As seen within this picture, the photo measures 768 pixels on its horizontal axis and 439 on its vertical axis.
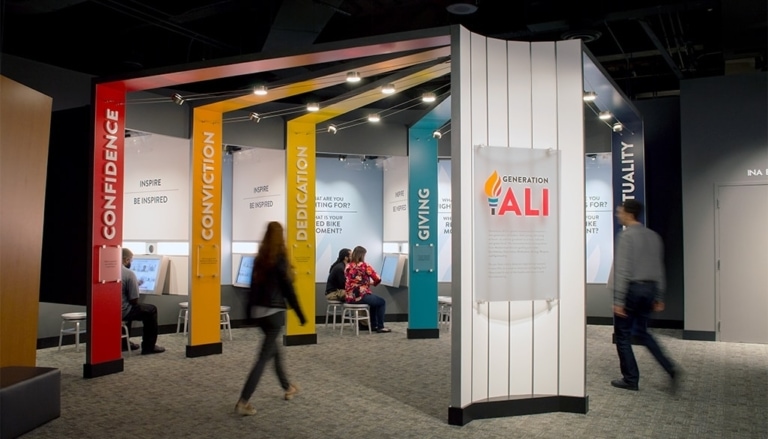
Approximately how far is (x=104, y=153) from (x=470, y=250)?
4.27 metres

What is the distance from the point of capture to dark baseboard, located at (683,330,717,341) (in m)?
8.63

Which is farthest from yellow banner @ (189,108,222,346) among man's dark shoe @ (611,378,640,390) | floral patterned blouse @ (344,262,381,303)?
man's dark shoe @ (611,378,640,390)

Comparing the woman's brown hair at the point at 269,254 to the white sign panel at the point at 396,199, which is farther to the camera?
the white sign panel at the point at 396,199

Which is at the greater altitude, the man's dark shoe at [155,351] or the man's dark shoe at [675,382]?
the man's dark shoe at [675,382]

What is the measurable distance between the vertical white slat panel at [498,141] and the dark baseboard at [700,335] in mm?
5174

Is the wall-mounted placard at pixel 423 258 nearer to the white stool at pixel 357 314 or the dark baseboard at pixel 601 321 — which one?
the white stool at pixel 357 314

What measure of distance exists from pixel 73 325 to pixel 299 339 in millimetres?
3245

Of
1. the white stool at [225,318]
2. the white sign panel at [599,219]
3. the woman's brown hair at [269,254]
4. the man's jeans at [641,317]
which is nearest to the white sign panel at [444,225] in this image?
the white sign panel at [599,219]

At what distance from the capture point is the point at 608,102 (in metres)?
7.77

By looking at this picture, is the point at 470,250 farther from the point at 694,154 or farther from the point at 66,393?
the point at 694,154

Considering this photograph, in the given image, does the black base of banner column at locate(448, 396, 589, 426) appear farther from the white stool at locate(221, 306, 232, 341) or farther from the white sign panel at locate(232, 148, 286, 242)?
the white sign panel at locate(232, 148, 286, 242)

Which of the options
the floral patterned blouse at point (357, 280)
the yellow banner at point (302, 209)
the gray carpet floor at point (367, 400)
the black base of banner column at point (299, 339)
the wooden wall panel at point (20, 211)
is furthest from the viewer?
the floral patterned blouse at point (357, 280)

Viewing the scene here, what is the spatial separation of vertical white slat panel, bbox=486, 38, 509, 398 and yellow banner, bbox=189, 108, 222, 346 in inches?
165

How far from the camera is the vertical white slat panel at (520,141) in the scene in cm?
491
